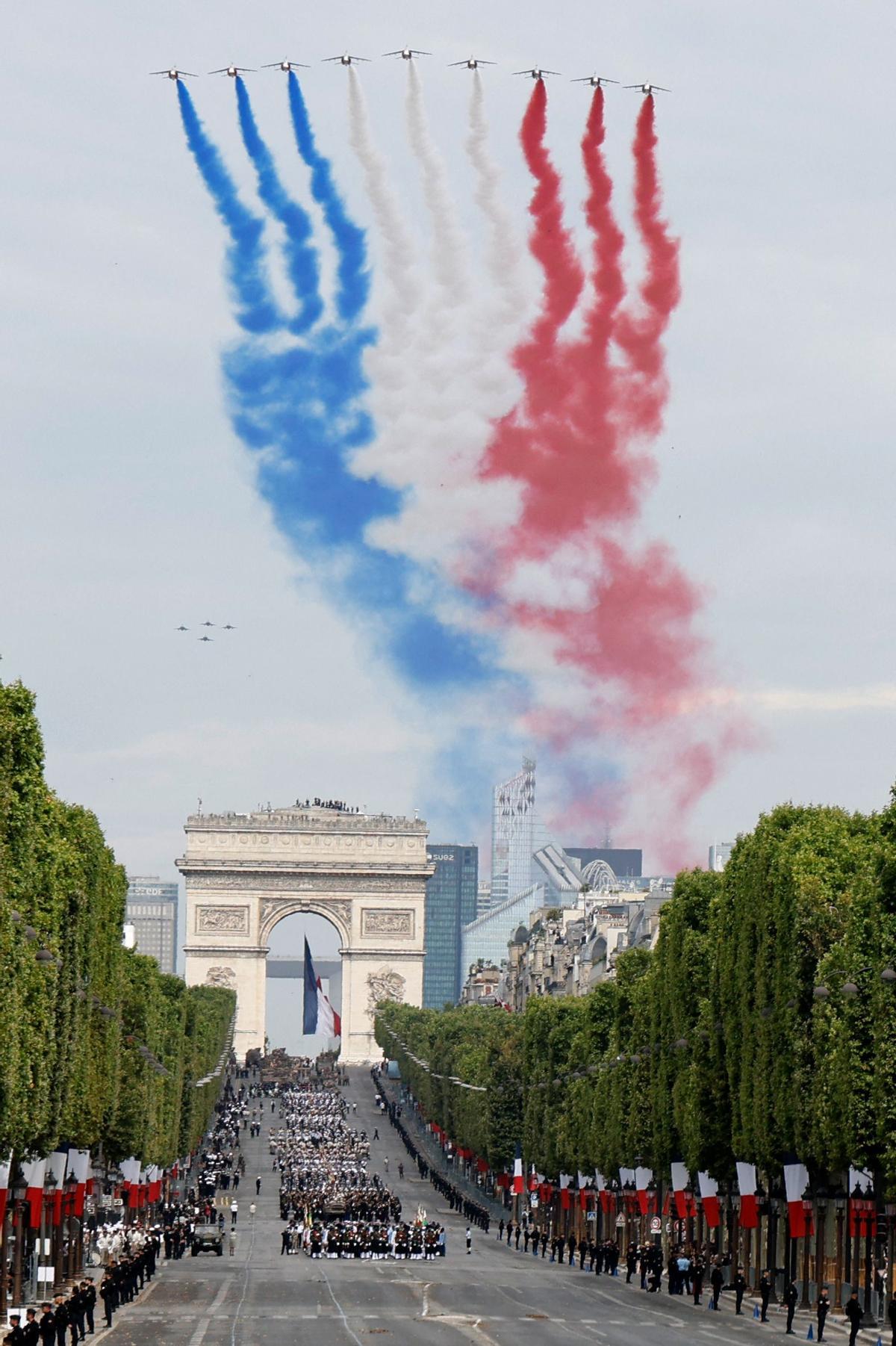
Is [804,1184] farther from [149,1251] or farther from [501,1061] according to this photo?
[501,1061]

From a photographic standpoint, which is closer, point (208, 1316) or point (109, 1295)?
point (208, 1316)

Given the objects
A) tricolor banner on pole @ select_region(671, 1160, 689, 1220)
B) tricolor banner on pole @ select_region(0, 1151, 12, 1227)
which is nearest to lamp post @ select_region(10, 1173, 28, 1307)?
tricolor banner on pole @ select_region(0, 1151, 12, 1227)

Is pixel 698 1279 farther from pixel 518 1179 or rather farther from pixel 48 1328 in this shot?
pixel 518 1179

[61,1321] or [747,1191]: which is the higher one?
[747,1191]

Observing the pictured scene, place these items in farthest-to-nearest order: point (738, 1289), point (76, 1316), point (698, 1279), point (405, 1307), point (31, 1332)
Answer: point (698, 1279) → point (738, 1289) → point (405, 1307) → point (76, 1316) → point (31, 1332)

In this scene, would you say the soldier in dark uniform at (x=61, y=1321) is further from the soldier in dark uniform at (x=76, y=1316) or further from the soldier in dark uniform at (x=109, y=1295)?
the soldier in dark uniform at (x=109, y=1295)

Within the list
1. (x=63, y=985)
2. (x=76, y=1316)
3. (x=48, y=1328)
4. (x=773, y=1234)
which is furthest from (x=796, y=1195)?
(x=48, y=1328)
